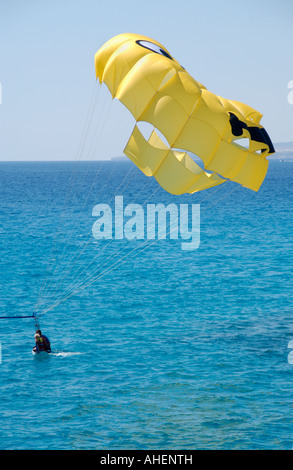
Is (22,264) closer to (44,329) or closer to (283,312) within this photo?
(44,329)

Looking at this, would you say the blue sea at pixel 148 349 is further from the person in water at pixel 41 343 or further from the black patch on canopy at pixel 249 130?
the black patch on canopy at pixel 249 130

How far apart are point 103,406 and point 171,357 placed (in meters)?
5.42

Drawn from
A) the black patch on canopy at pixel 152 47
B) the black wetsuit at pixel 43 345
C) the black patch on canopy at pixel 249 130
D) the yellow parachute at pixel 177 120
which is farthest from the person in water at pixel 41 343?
the black patch on canopy at pixel 152 47

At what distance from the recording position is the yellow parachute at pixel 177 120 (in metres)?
20.9

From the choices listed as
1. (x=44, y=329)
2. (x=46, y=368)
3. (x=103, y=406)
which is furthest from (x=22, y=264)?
(x=103, y=406)

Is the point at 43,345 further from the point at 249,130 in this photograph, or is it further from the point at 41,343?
the point at 249,130

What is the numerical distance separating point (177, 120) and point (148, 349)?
13048 millimetres

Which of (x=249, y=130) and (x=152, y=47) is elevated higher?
(x=152, y=47)

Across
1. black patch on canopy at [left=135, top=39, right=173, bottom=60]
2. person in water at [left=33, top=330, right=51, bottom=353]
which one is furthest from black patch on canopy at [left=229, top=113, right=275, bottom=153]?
person in water at [left=33, top=330, right=51, bottom=353]

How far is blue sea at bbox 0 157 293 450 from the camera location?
75.2ft

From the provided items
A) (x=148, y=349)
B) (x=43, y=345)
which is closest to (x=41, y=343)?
(x=43, y=345)

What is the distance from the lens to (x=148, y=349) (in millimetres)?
30062

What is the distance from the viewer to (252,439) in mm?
22078

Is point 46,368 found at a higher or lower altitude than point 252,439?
higher
